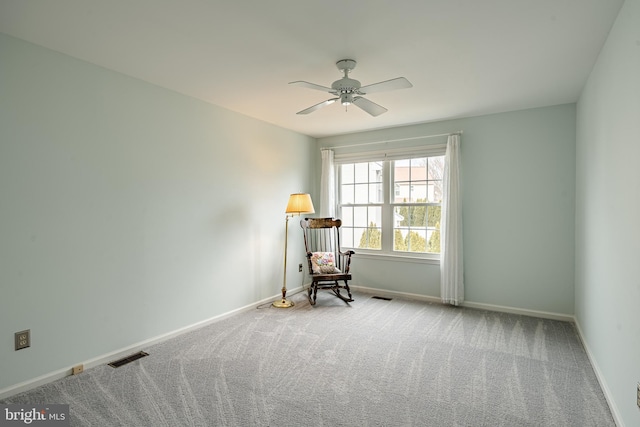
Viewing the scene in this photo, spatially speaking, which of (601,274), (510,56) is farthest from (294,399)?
(510,56)

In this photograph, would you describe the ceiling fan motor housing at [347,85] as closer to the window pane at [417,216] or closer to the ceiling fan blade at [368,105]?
the ceiling fan blade at [368,105]

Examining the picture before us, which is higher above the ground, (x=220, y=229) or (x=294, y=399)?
(x=220, y=229)

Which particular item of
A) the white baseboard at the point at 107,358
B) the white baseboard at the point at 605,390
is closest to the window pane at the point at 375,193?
the white baseboard at the point at 107,358

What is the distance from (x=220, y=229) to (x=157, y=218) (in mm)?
811

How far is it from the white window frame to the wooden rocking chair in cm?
41

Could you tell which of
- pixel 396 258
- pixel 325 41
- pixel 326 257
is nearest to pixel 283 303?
pixel 326 257

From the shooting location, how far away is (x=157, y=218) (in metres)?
3.38

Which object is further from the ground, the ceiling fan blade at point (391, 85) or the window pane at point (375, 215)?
the ceiling fan blade at point (391, 85)

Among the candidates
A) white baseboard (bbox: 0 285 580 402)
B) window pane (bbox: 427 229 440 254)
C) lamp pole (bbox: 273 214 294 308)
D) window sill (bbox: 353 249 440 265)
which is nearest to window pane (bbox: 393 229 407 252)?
window sill (bbox: 353 249 440 265)

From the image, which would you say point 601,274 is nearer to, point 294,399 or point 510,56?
point 510,56

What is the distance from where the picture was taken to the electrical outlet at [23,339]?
2.45 meters

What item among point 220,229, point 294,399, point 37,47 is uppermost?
point 37,47

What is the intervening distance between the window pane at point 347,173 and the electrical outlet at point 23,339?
430cm

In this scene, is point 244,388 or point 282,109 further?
point 282,109
